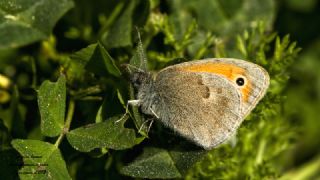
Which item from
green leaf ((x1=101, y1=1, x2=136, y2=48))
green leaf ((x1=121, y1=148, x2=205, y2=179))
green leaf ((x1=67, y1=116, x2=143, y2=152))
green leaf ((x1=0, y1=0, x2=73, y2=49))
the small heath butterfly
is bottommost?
green leaf ((x1=121, y1=148, x2=205, y2=179))

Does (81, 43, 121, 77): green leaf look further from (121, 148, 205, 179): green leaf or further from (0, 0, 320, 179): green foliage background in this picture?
(121, 148, 205, 179): green leaf

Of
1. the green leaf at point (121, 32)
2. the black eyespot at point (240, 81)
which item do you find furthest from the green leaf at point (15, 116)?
the black eyespot at point (240, 81)

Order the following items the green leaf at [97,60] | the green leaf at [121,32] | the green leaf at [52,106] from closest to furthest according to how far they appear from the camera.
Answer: the green leaf at [52,106], the green leaf at [97,60], the green leaf at [121,32]

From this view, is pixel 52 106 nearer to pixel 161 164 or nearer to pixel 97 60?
pixel 97 60

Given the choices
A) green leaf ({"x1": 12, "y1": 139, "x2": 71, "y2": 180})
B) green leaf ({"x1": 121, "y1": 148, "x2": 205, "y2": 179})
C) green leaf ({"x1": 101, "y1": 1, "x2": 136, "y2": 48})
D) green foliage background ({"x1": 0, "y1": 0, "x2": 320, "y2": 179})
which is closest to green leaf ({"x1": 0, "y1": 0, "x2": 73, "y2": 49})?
green foliage background ({"x1": 0, "y1": 0, "x2": 320, "y2": 179})

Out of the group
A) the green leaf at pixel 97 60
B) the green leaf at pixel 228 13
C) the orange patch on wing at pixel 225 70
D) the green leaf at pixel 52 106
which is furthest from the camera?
the green leaf at pixel 228 13

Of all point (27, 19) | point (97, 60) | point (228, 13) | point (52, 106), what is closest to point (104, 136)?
point (52, 106)

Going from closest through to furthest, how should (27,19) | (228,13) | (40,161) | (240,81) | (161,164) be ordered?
(40,161)
(161,164)
(240,81)
(27,19)
(228,13)

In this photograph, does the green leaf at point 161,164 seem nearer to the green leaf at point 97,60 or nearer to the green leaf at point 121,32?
the green leaf at point 97,60
